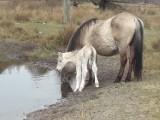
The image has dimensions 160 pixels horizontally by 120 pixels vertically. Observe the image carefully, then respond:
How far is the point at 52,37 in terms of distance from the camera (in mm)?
17391

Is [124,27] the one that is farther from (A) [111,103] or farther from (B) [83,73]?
(A) [111,103]

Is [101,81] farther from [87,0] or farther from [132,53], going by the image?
[87,0]

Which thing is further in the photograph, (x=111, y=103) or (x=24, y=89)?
(x=24, y=89)

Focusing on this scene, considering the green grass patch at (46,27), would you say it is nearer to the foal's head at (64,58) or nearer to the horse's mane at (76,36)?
the horse's mane at (76,36)

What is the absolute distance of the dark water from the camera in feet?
31.7

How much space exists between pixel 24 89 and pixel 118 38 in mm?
2624

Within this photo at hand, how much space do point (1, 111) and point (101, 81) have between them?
127 inches

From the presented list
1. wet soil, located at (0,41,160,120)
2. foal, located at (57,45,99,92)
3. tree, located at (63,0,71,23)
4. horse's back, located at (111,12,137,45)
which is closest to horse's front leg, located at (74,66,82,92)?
foal, located at (57,45,99,92)

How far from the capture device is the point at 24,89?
11.4m

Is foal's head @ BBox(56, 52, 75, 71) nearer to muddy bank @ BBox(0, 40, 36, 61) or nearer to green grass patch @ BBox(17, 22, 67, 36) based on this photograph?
muddy bank @ BBox(0, 40, 36, 61)

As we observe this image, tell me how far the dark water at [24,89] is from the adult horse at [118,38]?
128 cm

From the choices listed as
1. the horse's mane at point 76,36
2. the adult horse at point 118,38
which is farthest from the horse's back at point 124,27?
the horse's mane at point 76,36

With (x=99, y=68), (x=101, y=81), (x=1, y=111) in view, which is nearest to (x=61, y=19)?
(x=99, y=68)

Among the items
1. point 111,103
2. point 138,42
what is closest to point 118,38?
point 138,42
